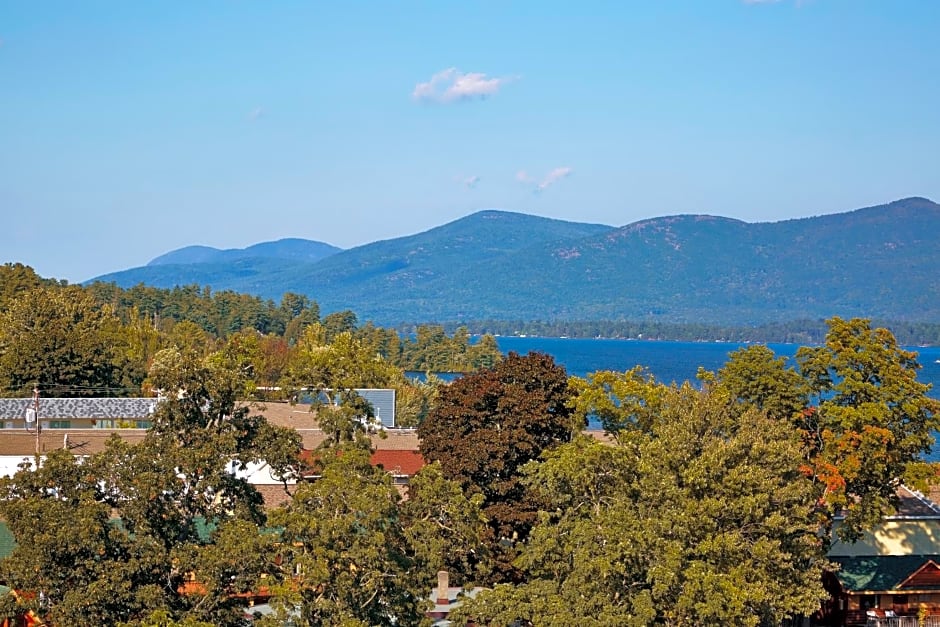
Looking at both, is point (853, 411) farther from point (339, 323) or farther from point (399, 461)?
point (339, 323)

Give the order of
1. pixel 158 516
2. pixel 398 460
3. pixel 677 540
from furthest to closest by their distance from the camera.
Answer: pixel 398 460, pixel 677 540, pixel 158 516

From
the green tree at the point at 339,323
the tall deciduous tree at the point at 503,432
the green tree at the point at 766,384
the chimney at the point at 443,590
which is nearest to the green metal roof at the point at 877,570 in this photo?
the green tree at the point at 766,384

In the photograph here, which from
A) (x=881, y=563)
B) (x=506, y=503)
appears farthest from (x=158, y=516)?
(x=881, y=563)

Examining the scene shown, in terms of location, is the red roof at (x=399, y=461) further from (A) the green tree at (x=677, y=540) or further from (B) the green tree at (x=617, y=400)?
(A) the green tree at (x=677, y=540)

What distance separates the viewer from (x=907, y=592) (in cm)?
3822

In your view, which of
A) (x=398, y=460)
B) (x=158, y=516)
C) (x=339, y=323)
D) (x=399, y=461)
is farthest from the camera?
(x=339, y=323)

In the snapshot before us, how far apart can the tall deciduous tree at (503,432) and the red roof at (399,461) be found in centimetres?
1062

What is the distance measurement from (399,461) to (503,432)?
1451 centimetres

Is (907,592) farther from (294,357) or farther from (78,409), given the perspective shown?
(294,357)

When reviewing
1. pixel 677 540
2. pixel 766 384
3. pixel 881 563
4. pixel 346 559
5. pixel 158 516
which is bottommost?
pixel 881 563

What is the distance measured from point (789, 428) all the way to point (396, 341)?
424ft

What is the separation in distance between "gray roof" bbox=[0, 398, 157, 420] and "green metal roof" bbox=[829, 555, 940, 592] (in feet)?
107

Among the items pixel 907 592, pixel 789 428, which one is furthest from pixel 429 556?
pixel 907 592

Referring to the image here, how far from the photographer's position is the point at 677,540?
26.9 m
